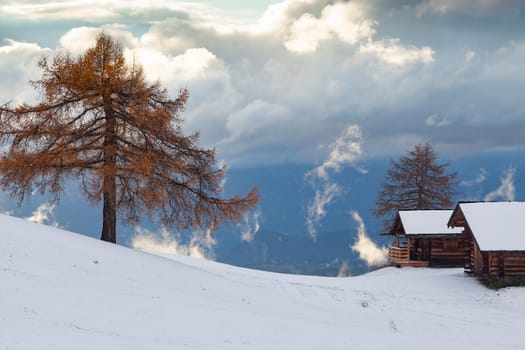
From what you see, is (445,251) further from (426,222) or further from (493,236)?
(493,236)

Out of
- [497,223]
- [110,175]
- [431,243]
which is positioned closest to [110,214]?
[110,175]

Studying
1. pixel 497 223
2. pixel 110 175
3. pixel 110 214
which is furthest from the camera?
pixel 497 223

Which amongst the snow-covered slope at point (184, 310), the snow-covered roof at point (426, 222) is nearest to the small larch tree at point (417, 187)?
the snow-covered roof at point (426, 222)

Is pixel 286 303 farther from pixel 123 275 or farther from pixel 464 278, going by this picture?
pixel 464 278

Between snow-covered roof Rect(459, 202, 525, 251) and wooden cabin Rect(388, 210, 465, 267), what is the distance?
19.2ft

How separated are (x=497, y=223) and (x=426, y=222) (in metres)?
9.09

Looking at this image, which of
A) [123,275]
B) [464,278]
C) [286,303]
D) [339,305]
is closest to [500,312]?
[339,305]

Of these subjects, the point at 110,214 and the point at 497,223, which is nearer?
the point at 110,214

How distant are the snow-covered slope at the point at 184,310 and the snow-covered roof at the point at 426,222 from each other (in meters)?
14.6

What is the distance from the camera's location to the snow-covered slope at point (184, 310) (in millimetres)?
9945

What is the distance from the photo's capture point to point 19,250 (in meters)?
15.5

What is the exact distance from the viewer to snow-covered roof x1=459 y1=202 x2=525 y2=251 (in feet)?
89.7

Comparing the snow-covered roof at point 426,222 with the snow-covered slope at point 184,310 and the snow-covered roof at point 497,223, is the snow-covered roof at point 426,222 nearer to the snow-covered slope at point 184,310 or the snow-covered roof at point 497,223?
the snow-covered roof at point 497,223

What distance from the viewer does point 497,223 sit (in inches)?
1144
